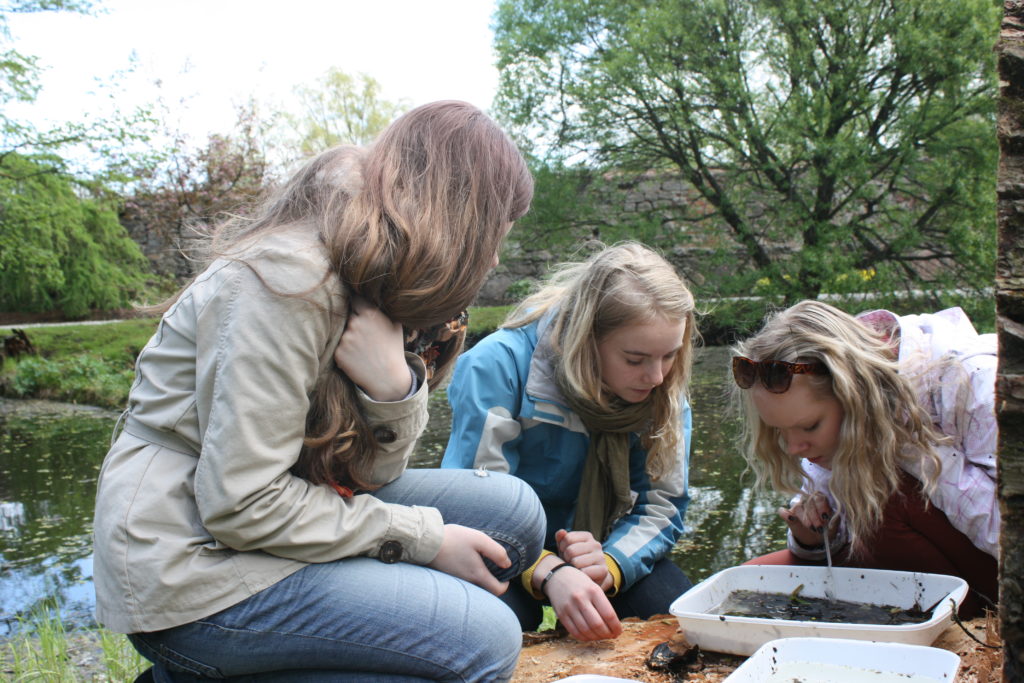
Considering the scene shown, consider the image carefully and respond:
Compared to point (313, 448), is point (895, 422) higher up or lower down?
lower down

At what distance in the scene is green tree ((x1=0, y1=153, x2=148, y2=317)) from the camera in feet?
33.0

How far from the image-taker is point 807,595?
2203 mm

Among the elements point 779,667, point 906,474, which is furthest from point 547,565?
point 906,474

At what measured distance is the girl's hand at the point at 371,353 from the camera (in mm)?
1317

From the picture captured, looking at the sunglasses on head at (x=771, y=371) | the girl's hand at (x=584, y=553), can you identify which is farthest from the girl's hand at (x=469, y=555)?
the sunglasses on head at (x=771, y=371)

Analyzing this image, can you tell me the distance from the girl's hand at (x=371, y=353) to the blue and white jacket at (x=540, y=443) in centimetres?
87

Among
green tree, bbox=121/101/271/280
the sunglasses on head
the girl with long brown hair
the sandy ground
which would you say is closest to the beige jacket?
the girl with long brown hair

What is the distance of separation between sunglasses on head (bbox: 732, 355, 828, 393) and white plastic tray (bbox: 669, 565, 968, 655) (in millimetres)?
479

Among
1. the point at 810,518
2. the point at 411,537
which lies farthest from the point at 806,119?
the point at 411,537

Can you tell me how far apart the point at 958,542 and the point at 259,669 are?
1.75 m

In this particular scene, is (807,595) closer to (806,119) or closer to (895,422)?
(895,422)

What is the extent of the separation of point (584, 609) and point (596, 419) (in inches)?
20.2

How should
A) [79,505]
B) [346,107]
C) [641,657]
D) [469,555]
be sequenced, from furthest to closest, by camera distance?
[346,107] < [79,505] < [641,657] < [469,555]

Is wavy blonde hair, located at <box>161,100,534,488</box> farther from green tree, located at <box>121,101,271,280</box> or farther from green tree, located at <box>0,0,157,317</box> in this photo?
green tree, located at <box>121,101,271,280</box>
